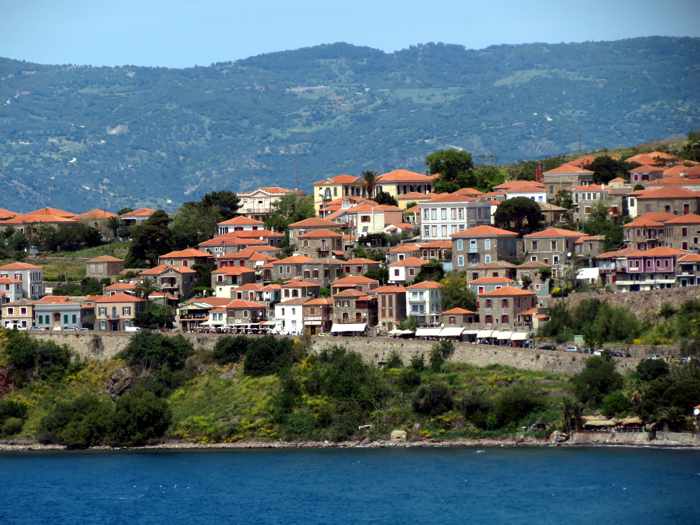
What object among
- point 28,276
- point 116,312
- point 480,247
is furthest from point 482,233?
point 28,276

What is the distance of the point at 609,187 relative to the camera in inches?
2936

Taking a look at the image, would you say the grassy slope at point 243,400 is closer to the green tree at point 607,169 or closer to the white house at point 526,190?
the white house at point 526,190

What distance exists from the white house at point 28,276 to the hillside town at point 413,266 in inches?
2.1

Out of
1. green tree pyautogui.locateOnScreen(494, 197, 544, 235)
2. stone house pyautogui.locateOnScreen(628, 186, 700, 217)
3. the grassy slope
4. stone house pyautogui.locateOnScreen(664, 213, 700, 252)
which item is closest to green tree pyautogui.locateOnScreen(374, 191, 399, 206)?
green tree pyautogui.locateOnScreen(494, 197, 544, 235)

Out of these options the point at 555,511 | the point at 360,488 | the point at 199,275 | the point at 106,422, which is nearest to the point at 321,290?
the point at 199,275

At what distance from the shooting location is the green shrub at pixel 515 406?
54.7 m

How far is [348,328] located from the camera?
2534 inches

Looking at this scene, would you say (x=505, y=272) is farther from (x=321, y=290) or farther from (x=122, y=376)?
(x=122, y=376)

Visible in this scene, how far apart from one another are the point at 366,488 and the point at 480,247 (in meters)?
19.9

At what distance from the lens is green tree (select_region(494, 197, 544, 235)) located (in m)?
70.6

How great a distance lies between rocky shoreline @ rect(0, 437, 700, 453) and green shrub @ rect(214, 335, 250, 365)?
4.75 metres

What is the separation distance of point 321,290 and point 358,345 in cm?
748

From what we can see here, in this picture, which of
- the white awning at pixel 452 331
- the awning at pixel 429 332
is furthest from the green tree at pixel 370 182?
the white awning at pixel 452 331

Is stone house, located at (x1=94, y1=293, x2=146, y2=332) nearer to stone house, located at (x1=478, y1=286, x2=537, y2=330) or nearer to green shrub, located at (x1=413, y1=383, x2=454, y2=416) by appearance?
stone house, located at (x1=478, y1=286, x2=537, y2=330)
